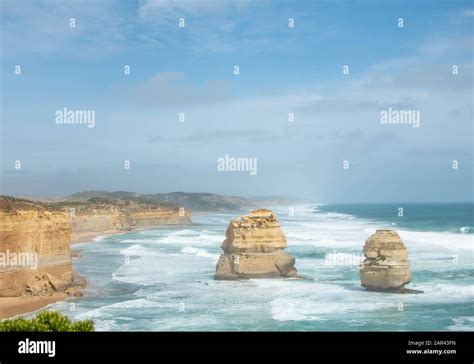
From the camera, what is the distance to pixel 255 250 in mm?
27797

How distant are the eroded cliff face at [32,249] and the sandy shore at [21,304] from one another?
0.90 feet

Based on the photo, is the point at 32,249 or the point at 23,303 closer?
the point at 23,303

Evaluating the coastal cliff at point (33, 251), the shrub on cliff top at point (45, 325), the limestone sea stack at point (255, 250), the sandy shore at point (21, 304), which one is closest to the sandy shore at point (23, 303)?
the sandy shore at point (21, 304)

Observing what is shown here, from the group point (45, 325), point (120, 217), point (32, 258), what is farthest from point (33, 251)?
point (120, 217)

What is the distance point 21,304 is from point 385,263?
13732 mm

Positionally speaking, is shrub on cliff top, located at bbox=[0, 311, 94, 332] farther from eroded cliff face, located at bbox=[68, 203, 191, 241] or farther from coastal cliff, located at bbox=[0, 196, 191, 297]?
eroded cliff face, located at bbox=[68, 203, 191, 241]

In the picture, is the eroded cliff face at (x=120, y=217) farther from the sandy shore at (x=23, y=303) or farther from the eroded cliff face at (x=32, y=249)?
the sandy shore at (x=23, y=303)

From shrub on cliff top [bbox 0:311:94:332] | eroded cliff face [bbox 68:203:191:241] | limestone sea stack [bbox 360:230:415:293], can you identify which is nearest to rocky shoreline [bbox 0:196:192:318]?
shrub on cliff top [bbox 0:311:94:332]

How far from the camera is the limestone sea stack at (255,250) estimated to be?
91.1ft

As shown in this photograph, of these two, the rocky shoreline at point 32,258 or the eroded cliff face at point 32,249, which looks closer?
the rocky shoreline at point 32,258

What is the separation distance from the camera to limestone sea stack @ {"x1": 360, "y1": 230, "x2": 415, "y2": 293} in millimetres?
23859

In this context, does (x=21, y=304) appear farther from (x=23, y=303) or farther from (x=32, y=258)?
(x=32, y=258)

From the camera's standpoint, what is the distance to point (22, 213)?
24.0m
